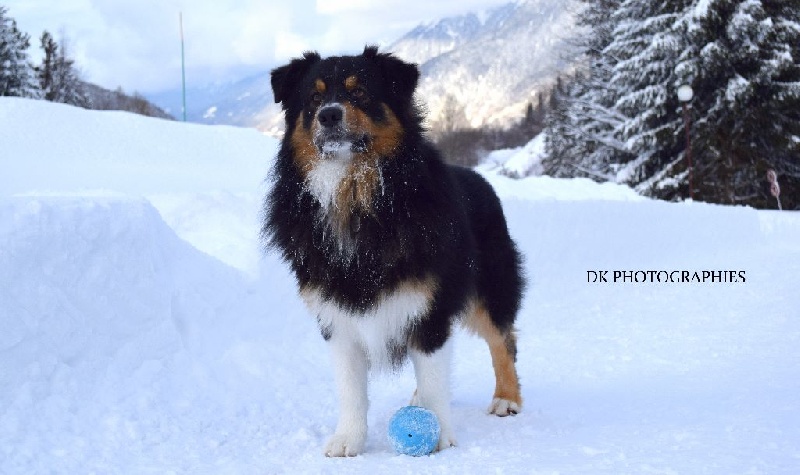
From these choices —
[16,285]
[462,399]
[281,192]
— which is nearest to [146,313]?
[16,285]

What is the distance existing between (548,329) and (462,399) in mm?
3123

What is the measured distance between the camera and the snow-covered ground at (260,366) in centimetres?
387

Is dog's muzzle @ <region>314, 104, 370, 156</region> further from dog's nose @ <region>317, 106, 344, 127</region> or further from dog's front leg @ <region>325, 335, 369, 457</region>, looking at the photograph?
dog's front leg @ <region>325, 335, 369, 457</region>

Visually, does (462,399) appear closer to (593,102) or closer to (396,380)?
(396,380)

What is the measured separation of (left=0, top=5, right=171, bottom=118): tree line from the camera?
3494 centimetres

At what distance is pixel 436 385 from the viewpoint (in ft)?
13.4

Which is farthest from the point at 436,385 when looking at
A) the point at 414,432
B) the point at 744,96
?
the point at 744,96

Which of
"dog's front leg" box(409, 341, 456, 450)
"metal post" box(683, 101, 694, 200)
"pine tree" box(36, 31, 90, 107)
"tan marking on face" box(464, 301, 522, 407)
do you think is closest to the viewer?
"dog's front leg" box(409, 341, 456, 450)

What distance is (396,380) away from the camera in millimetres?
6066

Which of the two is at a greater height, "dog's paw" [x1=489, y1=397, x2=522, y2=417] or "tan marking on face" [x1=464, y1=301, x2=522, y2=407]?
"tan marking on face" [x1=464, y1=301, x2=522, y2=407]

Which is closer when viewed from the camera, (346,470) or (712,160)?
(346,470)

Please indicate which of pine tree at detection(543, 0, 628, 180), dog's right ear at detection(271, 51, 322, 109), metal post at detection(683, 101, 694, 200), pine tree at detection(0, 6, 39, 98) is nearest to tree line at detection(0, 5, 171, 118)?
pine tree at detection(0, 6, 39, 98)

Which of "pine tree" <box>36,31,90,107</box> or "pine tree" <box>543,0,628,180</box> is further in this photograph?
"pine tree" <box>36,31,90,107</box>

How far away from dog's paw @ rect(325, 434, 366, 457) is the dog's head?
1.43 meters
